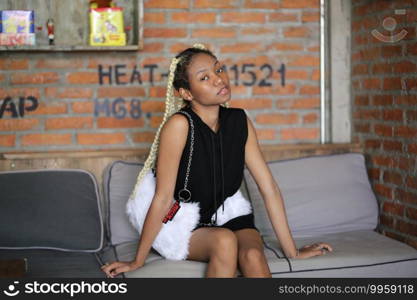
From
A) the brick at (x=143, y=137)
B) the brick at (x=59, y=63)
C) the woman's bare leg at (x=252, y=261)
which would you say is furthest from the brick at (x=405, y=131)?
the brick at (x=59, y=63)

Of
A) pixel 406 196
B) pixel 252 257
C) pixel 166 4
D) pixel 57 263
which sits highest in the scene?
pixel 166 4

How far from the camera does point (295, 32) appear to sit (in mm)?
3699

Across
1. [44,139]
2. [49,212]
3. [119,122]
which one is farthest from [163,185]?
[44,139]

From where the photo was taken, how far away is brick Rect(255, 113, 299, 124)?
3.71m

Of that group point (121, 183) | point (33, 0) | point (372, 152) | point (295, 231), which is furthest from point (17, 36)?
point (372, 152)

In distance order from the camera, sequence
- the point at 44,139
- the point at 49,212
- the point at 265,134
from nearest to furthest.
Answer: the point at 49,212
the point at 44,139
the point at 265,134

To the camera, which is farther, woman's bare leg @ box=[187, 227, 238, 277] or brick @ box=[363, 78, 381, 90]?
brick @ box=[363, 78, 381, 90]

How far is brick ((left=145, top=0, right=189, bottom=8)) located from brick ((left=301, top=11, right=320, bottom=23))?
645 mm

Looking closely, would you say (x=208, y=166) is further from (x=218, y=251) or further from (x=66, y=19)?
(x=66, y=19)

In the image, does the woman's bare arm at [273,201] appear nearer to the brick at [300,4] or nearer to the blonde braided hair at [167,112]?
the blonde braided hair at [167,112]

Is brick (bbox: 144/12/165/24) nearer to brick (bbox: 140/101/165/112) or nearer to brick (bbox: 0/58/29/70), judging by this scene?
brick (bbox: 140/101/165/112)

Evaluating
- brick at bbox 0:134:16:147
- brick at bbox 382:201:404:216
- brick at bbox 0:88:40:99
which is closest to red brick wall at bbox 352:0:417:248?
brick at bbox 382:201:404:216

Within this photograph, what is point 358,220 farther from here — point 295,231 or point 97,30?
point 97,30

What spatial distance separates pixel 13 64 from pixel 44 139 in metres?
0.41
